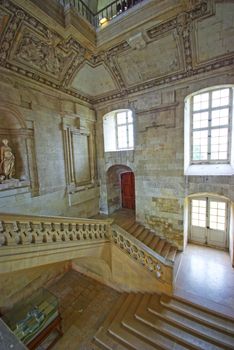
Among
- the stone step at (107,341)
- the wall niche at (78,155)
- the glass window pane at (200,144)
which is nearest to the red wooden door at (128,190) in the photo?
the wall niche at (78,155)

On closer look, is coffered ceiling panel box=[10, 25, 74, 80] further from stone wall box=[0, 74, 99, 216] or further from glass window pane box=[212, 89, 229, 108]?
glass window pane box=[212, 89, 229, 108]

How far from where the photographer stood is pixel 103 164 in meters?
8.28

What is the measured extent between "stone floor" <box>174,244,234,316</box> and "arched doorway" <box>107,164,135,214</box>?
150 inches

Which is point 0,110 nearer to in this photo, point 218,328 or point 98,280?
point 98,280

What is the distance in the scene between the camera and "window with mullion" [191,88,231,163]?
609cm

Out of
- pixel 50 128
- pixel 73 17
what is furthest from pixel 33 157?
pixel 73 17

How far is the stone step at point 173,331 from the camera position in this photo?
11.8ft

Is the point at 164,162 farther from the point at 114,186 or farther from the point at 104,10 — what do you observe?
the point at 104,10

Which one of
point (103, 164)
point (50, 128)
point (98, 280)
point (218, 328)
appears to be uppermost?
point (50, 128)

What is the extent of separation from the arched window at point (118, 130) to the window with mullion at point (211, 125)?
2891 millimetres

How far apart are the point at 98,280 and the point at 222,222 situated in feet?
18.0

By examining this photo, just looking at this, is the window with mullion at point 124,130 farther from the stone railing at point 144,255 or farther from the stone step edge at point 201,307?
the stone step edge at point 201,307

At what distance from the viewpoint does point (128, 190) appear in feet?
30.1

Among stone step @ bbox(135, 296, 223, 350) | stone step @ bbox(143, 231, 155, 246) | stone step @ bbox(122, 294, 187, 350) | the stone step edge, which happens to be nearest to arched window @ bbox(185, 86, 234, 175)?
stone step @ bbox(143, 231, 155, 246)
